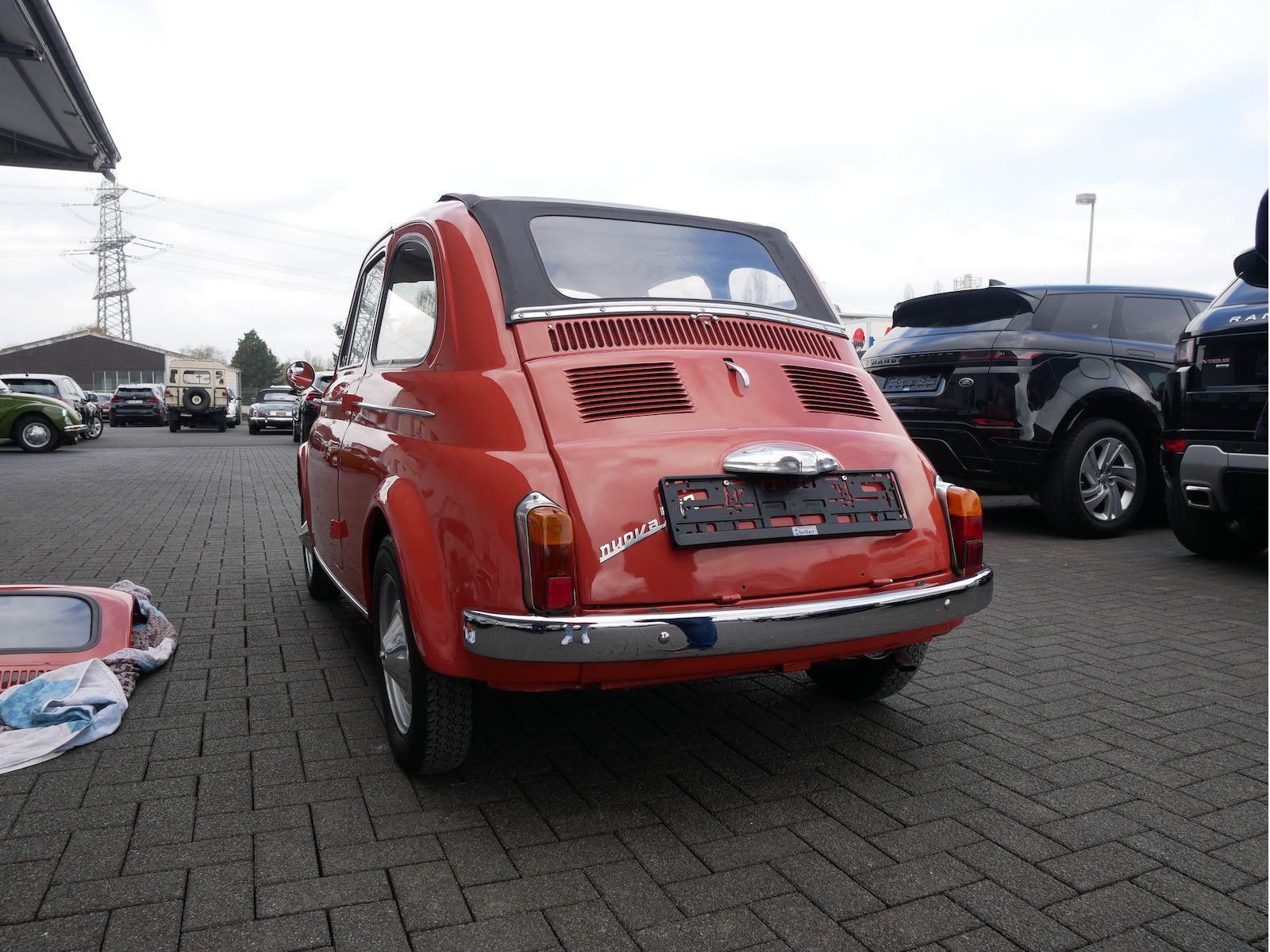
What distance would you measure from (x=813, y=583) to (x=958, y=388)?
17.1ft

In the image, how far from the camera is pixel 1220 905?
7.97 ft

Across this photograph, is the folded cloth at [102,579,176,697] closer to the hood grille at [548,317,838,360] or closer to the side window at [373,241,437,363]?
the side window at [373,241,437,363]

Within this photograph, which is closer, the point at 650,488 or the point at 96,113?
the point at 650,488

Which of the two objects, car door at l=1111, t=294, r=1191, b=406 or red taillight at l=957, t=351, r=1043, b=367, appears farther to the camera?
car door at l=1111, t=294, r=1191, b=406

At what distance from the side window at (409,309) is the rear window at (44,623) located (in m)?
1.62

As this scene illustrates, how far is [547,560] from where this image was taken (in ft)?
8.68

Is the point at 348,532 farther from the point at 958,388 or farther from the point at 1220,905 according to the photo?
the point at 958,388

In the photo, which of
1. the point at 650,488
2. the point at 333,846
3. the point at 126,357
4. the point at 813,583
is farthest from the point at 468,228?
the point at 126,357

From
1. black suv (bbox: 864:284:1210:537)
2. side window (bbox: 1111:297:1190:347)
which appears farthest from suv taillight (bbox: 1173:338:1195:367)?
side window (bbox: 1111:297:1190:347)

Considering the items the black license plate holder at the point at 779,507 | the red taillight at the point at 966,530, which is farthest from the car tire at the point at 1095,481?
the black license plate holder at the point at 779,507

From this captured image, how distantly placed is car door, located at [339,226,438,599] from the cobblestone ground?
2.82ft

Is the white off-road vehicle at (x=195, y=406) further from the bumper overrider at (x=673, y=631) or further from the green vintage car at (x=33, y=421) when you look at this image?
the bumper overrider at (x=673, y=631)

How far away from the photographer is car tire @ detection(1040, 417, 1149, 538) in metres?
7.44

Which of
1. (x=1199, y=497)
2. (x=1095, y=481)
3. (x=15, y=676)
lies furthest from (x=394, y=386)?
(x=1095, y=481)
